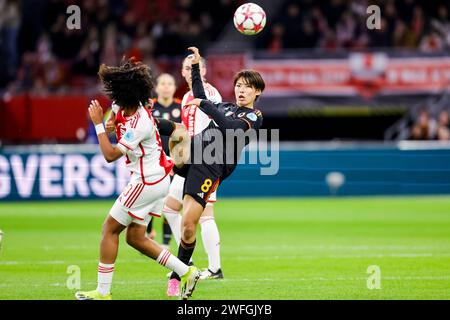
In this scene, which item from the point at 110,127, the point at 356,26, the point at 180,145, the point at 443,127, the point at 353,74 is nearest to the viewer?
the point at 110,127

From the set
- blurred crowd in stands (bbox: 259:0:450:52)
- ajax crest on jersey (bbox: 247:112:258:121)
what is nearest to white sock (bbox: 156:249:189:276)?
ajax crest on jersey (bbox: 247:112:258:121)

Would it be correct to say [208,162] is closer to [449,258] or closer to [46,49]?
[449,258]

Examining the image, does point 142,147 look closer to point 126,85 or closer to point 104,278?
point 126,85

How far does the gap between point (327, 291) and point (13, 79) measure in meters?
17.3

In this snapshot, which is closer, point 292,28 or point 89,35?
point 292,28

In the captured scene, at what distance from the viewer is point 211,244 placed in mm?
10711

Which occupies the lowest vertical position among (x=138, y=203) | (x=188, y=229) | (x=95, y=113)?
(x=188, y=229)

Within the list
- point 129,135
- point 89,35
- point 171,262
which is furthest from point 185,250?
point 89,35

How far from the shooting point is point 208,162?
9789mm

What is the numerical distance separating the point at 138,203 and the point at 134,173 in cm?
30

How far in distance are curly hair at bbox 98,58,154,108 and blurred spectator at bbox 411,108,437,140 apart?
48.9 feet

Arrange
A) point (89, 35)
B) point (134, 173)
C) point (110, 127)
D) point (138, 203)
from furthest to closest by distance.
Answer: point (89, 35)
point (110, 127)
point (134, 173)
point (138, 203)

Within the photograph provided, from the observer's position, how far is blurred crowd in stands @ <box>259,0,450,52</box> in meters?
24.6

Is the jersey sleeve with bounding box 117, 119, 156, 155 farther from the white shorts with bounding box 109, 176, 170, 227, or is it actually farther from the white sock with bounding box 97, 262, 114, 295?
the white sock with bounding box 97, 262, 114, 295
